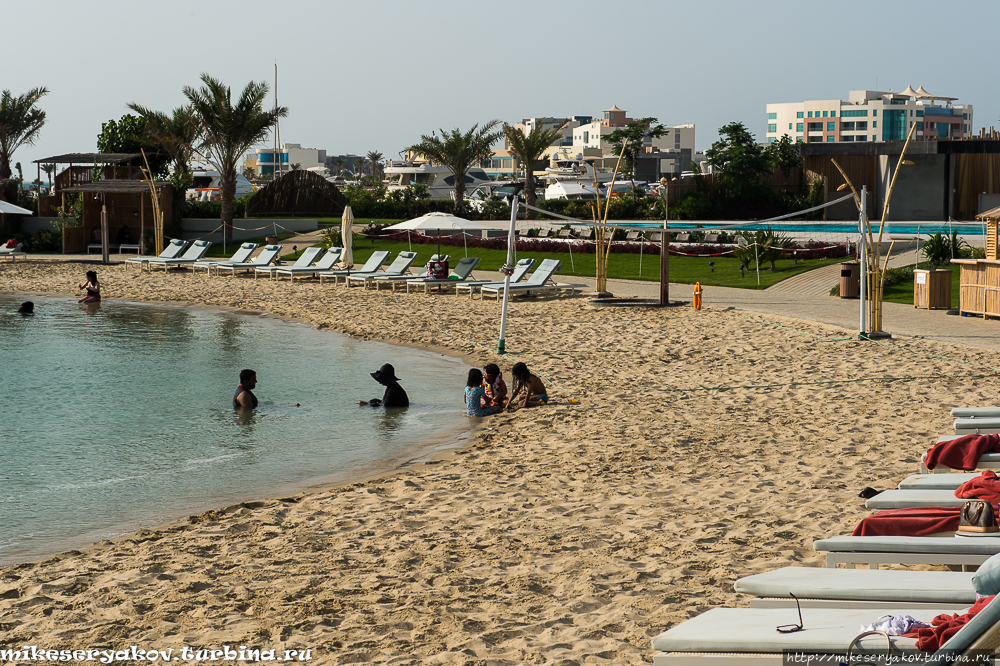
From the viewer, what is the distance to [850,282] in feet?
59.9

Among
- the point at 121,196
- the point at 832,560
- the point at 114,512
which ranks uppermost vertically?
the point at 121,196

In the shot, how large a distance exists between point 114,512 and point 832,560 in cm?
531

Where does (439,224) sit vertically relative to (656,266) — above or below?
above

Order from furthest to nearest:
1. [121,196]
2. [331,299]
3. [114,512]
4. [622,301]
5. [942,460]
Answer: [121,196], [331,299], [622,301], [114,512], [942,460]

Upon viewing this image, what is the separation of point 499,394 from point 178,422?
3562mm

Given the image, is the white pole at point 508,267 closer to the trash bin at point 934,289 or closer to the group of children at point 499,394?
the group of children at point 499,394

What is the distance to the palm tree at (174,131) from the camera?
3641 cm

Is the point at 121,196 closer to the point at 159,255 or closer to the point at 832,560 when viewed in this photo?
the point at 159,255

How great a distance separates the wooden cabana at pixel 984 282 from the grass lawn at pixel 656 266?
5.13m

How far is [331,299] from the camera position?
68.2 ft

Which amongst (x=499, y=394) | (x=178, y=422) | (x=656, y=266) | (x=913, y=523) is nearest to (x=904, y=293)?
(x=656, y=266)

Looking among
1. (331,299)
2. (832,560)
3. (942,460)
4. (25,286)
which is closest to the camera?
(832,560)

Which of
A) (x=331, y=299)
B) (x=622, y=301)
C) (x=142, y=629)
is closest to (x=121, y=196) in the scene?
(x=331, y=299)

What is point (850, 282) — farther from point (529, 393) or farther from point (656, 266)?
point (529, 393)
